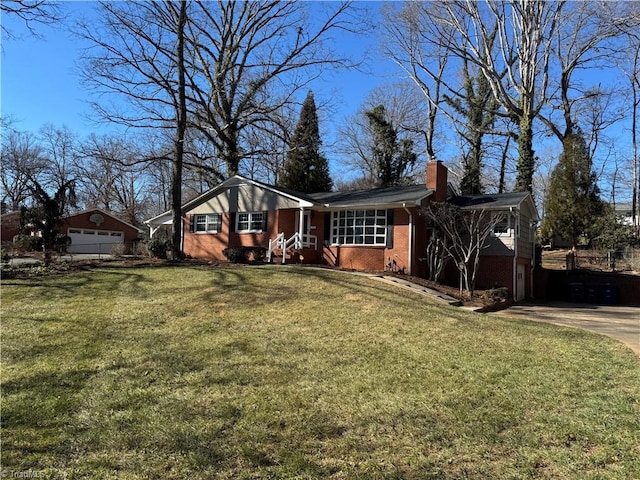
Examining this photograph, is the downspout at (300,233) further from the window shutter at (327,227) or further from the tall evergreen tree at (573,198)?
the tall evergreen tree at (573,198)

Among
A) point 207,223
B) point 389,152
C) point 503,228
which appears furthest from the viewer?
point 389,152

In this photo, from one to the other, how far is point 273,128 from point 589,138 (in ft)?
78.9

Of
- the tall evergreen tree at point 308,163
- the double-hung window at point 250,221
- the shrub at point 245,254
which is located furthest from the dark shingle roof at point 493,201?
the tall evergreen tree at point 308,163

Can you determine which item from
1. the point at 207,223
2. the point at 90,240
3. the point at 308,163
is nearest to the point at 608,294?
the point at 207,223

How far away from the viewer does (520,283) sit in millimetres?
17938

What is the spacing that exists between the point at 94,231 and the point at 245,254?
23.7 meters

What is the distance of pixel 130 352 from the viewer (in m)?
6.93

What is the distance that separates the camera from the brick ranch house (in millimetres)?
16625

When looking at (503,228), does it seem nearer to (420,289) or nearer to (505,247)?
(505,247)

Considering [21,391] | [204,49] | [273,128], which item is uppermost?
[204,49]

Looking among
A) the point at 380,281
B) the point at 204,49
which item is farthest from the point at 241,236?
the point at 204,49

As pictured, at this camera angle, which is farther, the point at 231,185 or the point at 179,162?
the point at 231,185

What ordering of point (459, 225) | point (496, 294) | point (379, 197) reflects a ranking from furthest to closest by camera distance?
point (379, 197), point (459, 225), point (496, 294)

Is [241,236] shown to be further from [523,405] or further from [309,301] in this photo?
[523,405]
